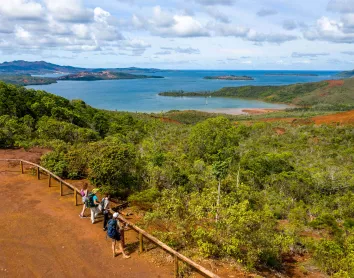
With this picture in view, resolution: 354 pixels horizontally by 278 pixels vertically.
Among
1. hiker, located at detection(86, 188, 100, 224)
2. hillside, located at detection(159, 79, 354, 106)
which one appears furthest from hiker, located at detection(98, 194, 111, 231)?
hillside, located at detection(159, 79, 354, 106)

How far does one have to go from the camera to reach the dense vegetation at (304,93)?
10956 centimetres

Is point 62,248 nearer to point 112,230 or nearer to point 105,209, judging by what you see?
point 105,209

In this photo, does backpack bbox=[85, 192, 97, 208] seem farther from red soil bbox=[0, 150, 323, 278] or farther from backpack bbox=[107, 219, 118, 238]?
backpack bbox=[107, 219, 118, 238]

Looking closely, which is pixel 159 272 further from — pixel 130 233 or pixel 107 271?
pixel 130 233

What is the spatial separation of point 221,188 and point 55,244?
6.89 m

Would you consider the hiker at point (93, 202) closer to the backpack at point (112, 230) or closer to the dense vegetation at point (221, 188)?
the dense vegetation at point (221, 188)

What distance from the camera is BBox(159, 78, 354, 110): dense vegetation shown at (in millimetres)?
109562

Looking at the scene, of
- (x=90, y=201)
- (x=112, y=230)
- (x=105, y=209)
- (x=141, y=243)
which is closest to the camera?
(x=112, y=230)

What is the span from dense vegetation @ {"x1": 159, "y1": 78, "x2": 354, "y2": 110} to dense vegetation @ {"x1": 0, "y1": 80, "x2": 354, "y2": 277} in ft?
268

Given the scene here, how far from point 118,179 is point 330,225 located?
9.00 m

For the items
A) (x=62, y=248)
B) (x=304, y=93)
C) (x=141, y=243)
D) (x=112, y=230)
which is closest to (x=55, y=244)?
(x=62, y=248)

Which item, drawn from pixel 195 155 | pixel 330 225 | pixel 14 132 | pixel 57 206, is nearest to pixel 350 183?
pixel 330 225

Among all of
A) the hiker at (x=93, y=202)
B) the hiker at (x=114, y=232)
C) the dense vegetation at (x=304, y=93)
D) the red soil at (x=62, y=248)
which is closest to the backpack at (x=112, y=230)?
the hiker at (x=114, y=232)

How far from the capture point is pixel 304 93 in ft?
411
